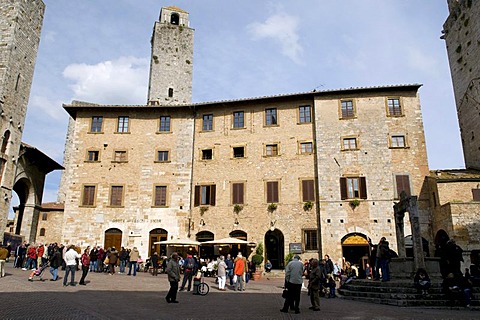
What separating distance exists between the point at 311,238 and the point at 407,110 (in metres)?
10.6

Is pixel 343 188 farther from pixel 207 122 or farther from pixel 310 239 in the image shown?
pixel 207 122

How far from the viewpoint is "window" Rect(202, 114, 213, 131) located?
29.0 metres

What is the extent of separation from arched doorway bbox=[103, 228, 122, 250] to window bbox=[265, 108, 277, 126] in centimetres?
1291

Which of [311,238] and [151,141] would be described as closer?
[311,238]

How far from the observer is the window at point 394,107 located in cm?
2603

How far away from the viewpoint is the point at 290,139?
27203 millimetres

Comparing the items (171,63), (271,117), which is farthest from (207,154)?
(171,63)

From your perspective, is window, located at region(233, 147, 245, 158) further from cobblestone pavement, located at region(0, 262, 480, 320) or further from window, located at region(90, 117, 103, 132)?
cobblestone pavement, located at region(0, 262, 480, 320)

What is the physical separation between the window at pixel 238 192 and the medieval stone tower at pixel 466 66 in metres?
16.8

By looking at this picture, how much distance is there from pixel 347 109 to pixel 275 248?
10815 mm

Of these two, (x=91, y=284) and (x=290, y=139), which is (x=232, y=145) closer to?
(x=290, y=139)

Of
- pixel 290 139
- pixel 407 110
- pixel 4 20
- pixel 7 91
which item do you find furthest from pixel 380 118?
pixel 4 20

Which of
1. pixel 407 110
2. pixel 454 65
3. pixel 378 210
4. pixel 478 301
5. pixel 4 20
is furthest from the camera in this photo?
pixel 454 65

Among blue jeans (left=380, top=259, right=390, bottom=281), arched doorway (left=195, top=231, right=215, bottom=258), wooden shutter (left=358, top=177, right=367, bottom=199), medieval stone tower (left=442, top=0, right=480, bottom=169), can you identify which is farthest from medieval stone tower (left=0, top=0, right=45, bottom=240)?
medieval stone tower (left=442, top=0, right=480, bottom=169)
